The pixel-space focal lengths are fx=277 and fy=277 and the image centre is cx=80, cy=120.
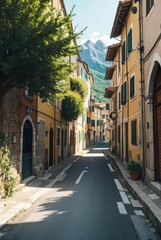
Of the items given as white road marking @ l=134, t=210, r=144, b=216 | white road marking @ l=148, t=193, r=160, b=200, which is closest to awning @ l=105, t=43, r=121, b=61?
white road marking @ l=148, t=193, r=160, b=200

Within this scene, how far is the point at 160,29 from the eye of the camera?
927cm

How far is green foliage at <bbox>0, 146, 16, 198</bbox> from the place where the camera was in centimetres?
959

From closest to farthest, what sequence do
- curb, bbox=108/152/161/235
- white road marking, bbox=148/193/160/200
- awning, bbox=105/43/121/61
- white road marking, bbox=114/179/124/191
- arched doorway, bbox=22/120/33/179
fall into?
curb, bbox=108/152/161/235, white road marking, bbox=148/193/160/200, white road marking, bbox=114/179/124/191, arched doorway, bbox=22/120/33/179, awning, bbox=105/43/121/61

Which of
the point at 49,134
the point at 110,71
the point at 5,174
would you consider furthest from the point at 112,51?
the point at 5,174

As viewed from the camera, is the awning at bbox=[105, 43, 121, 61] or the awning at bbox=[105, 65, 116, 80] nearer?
the awning at bbox=[105, 43, 121, 61]

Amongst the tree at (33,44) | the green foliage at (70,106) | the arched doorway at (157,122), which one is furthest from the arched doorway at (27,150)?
the green foliage at (70,106)

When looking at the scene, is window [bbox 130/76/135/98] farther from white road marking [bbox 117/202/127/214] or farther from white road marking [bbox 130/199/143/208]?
white road marking [bbox 117/202/127/214]

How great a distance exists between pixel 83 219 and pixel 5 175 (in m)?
3.90

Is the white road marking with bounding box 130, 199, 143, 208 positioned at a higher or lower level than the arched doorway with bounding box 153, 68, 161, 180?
lower

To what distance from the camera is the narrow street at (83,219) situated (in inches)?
236

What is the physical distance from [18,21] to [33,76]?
1842 millimetres

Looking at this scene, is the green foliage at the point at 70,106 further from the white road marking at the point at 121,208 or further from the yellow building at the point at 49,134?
the white road marking at the point at 121,208

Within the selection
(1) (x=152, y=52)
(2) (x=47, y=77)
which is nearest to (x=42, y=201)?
(2) (x=47, y=77)

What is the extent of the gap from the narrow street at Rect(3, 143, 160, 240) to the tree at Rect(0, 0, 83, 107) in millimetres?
3959
